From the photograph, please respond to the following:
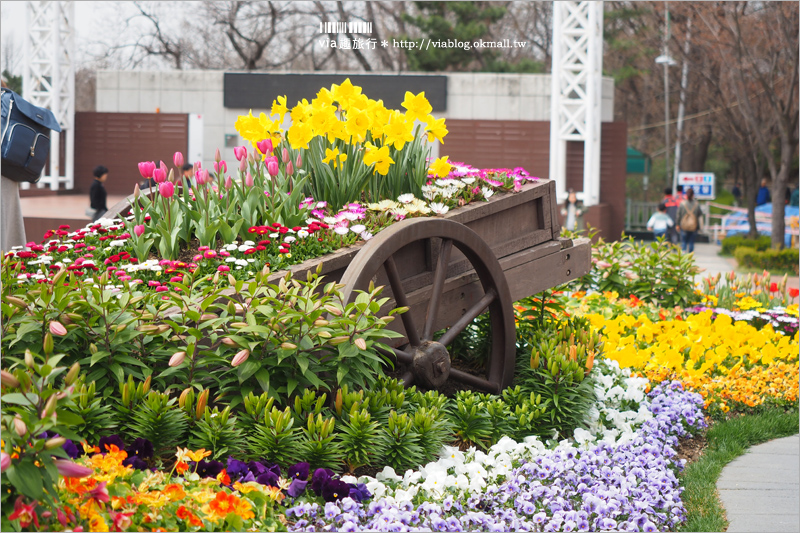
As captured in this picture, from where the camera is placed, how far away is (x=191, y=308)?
2.86m

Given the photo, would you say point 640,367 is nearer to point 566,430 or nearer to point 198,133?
point 566,430

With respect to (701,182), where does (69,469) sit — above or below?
below

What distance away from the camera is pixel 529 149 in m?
18.4

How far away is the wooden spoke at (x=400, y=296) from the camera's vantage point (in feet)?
10.8

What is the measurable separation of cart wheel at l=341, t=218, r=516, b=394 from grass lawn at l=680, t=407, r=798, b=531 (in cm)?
93

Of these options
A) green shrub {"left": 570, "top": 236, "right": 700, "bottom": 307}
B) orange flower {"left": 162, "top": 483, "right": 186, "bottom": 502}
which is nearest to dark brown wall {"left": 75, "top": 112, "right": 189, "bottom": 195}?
green shrub {"left": 570, "top": 236, "right": 700, "bottom": 307}

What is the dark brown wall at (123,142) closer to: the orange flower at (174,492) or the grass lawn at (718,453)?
the grass lawn at (718,453)

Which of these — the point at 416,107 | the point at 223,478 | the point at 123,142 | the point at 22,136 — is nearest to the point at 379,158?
the point at 416,107

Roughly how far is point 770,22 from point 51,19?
1455 cm

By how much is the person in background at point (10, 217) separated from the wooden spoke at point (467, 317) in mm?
2481

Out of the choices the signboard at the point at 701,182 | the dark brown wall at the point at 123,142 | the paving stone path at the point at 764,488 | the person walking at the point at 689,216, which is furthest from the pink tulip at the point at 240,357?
the signboard at the point at 701,182

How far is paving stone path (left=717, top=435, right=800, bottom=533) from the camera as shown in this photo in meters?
3.21

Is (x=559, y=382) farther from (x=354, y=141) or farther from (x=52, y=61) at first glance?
(x=52, y=61)

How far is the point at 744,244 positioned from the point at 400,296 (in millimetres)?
15444
